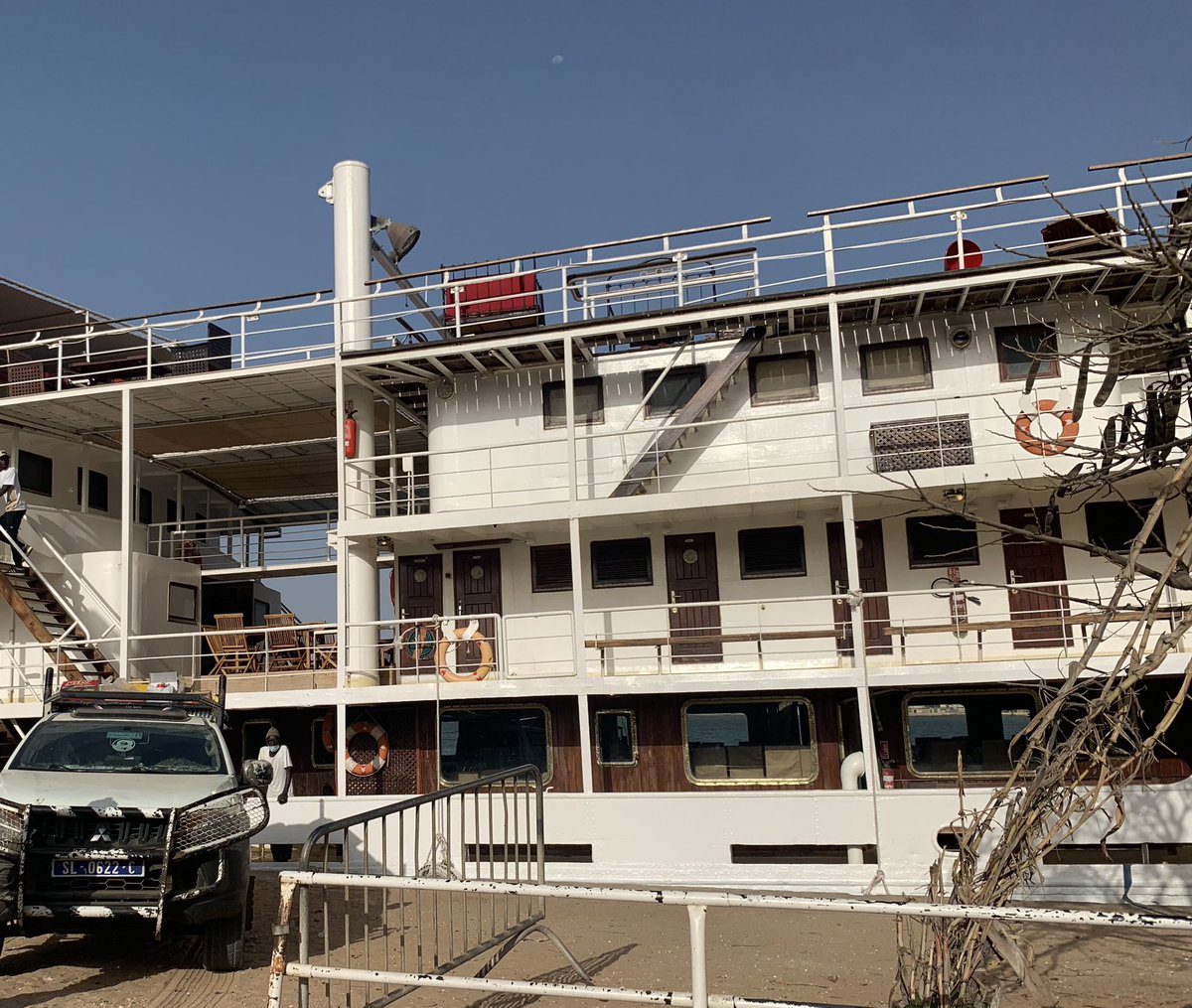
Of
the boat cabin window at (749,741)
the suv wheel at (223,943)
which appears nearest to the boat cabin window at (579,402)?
the boat cabin window at (749,741)

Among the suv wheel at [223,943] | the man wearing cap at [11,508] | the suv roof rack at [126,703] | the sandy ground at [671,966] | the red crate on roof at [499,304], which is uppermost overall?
the red crate on roof at [499,304]

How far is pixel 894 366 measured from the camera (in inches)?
659

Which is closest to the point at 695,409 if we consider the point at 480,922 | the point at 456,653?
the point at 456,653

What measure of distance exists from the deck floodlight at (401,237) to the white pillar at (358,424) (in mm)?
489

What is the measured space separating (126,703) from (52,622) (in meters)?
10.3

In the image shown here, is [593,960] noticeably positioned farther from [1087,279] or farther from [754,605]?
[1087,279]

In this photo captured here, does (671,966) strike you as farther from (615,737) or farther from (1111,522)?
(1111,522)

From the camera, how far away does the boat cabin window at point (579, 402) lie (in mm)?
17781

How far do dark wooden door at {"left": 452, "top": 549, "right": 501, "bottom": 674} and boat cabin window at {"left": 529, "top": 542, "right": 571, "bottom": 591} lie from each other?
2.04 ft

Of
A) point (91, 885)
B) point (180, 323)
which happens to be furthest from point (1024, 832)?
point (180, 323)

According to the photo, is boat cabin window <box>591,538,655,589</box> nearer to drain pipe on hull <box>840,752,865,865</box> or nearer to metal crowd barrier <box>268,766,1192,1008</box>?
drain pipe on hull <box>840,752,865,865</box>

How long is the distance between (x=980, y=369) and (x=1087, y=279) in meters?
1.92

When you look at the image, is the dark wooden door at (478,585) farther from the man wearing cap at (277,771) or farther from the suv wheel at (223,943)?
the suv wheel at (223,943)

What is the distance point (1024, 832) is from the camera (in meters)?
5.49
